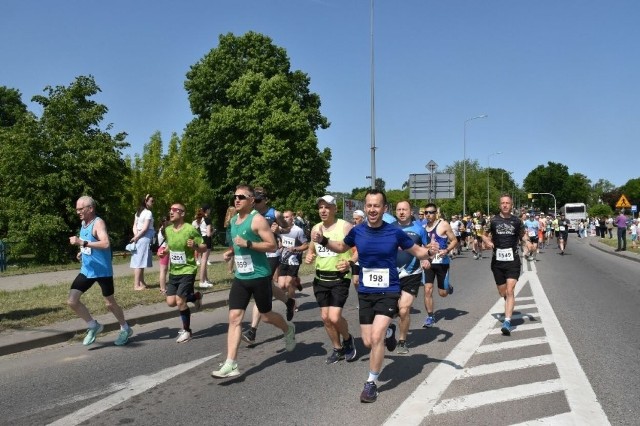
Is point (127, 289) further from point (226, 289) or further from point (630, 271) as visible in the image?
point (630, 271)

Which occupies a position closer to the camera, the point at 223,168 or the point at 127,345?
the point at 127,345

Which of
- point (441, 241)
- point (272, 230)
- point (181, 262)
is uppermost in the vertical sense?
point (272, 230)

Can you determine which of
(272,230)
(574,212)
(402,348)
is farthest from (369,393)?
(574,212)

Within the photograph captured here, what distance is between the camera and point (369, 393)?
4828 mm

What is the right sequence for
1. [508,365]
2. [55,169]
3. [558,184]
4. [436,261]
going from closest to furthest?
1. [508,365]
2. [436,261]
3. [55,169]
4. [558,184]

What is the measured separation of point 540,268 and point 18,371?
16853 millimetres

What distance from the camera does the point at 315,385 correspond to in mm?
5410

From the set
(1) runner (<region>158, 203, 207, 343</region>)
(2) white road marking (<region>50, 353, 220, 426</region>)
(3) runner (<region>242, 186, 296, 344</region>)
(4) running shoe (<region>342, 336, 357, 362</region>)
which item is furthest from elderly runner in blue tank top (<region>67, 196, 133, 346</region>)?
(4) running shoe (<region>342, 336, 357, 362</region>)

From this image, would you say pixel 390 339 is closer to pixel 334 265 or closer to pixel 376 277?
pixel 376 277

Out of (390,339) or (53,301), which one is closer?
(390,339)

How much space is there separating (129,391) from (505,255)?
555 cm

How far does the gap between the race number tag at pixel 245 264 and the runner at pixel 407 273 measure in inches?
73.9

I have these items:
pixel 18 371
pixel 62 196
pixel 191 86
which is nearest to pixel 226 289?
pixel 18 371

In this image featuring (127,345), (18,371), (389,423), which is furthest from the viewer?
(127,345)
